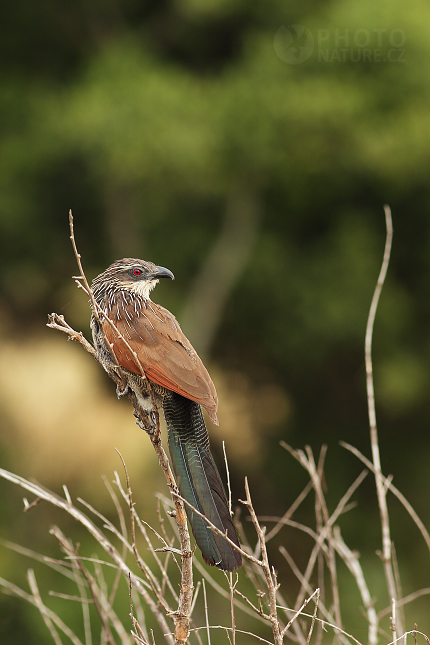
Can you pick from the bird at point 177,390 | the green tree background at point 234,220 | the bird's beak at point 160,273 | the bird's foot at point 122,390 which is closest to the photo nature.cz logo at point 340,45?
the green tree background at point 234,220

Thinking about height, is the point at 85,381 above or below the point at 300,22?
below

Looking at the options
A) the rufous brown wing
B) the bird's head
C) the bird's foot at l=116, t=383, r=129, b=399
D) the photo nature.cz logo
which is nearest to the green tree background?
the photo nature.cz logo

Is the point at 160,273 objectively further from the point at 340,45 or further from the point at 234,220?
the point at 234,220

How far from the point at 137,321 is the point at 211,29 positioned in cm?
583

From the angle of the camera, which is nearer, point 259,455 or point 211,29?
point 211,29

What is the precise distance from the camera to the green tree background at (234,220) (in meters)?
6.55

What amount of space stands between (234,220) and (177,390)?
5.60 metres

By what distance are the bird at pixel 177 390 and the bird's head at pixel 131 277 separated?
39 millimetres

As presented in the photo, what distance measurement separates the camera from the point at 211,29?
7223mm

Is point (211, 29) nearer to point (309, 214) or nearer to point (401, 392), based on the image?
point (309, 214)

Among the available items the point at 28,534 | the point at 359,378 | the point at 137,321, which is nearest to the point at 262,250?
the point at 359,378

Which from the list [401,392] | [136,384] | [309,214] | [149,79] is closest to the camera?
[136,384]

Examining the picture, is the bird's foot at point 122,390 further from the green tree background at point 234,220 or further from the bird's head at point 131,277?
the green tree background at point 234,220

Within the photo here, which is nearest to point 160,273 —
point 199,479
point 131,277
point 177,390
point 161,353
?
point 131,277
